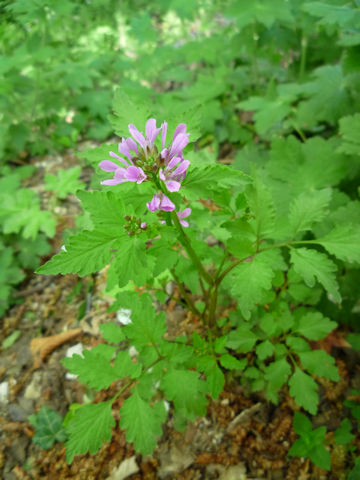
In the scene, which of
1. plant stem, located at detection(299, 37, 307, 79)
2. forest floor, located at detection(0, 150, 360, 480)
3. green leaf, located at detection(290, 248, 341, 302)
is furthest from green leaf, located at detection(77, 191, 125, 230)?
plant stem, located at detection(299, 37, 307, 79)

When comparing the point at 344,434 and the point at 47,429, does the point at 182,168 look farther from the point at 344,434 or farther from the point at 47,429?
the point at 47,429

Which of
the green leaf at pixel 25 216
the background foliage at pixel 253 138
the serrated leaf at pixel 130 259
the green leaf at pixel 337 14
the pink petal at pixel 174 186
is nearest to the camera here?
the pink petal at pixel 174 186

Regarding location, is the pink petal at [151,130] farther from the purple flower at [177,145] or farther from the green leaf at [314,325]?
the green leaf at [314,325]

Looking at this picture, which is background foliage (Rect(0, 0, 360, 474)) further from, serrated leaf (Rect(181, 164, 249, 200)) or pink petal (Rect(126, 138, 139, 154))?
pink petal (Rect(126, 138, 139, 154))

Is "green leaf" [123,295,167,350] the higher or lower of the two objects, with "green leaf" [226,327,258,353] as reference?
higher

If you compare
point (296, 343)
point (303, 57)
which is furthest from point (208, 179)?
point (303, 57)

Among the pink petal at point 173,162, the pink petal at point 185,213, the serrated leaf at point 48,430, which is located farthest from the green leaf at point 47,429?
the pink petal at point 173,162

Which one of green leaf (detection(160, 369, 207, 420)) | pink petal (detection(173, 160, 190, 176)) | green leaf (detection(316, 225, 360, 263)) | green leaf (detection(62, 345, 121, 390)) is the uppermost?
pink petal (detection(173, 160, 190, 176))
